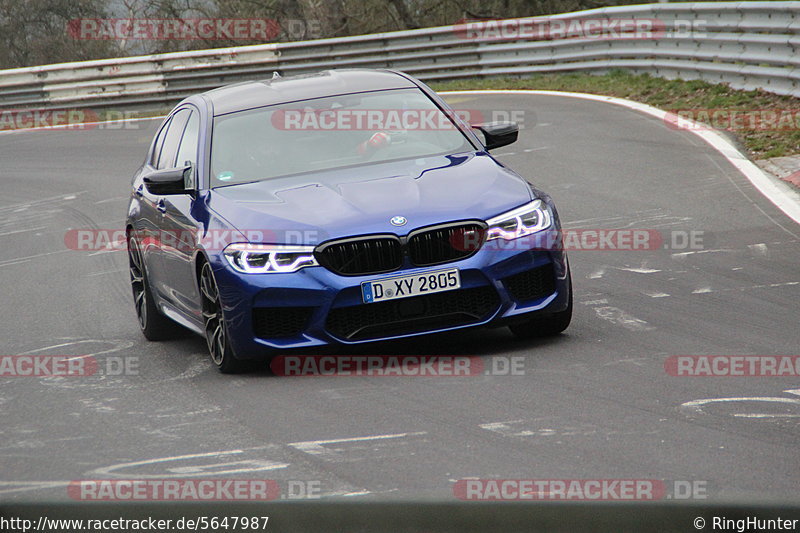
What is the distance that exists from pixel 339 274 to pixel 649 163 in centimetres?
838

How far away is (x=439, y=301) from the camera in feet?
23.1

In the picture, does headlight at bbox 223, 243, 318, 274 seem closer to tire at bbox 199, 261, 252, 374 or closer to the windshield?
tire at bbox 199, 261, 252, 374

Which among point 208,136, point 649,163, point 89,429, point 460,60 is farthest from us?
point 460,60

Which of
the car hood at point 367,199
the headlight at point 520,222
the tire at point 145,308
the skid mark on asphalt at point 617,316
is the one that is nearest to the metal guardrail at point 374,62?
the skid mark on asphalt at point 617,316

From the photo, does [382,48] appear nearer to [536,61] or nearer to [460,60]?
[460,60]

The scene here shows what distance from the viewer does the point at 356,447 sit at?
18.0 feet

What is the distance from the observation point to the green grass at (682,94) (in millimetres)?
14773

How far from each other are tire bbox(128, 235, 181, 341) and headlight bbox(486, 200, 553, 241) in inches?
109

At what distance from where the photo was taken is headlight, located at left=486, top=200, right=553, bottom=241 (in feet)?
23.3

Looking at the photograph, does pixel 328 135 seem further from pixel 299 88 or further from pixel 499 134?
pixel 499 134

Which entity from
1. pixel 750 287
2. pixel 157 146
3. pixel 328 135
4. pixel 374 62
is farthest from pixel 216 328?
pixel 374 62

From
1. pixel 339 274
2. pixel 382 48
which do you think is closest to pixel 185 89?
pixel 382 48

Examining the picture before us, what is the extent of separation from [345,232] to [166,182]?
4.82 ft

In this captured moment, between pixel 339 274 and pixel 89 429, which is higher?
pixel 339 274
